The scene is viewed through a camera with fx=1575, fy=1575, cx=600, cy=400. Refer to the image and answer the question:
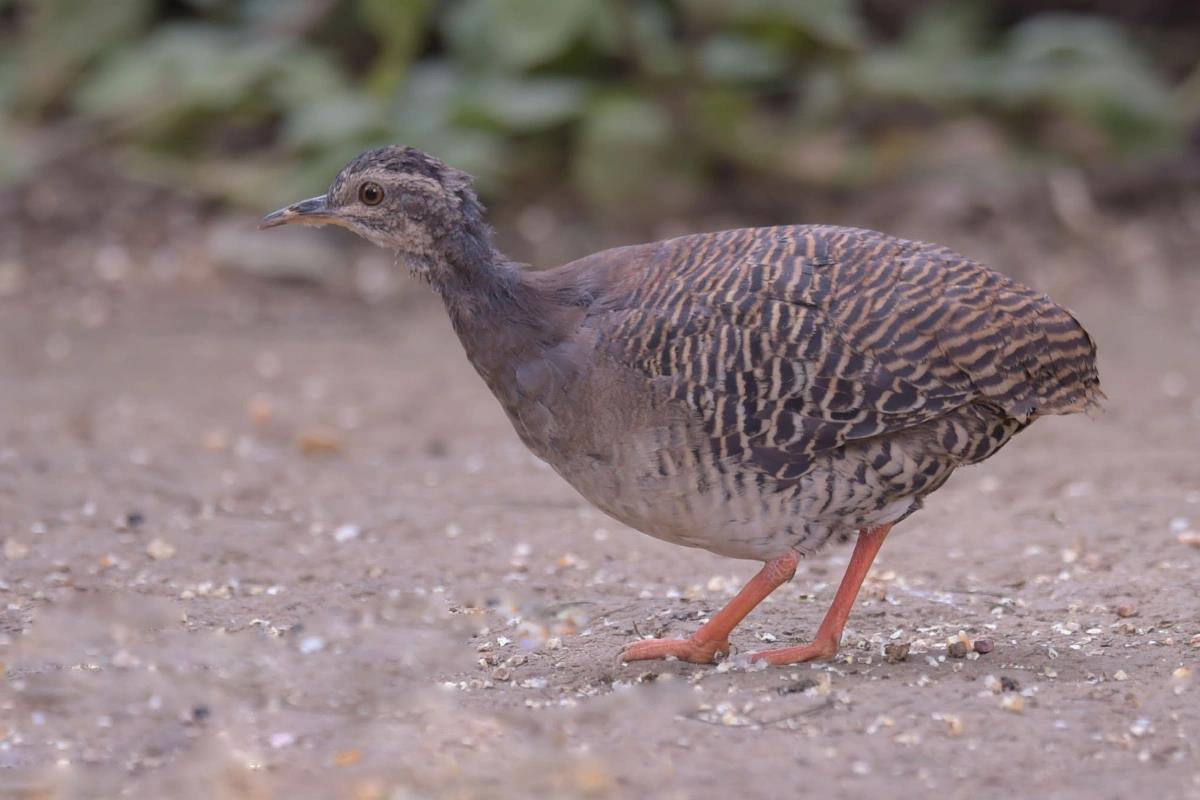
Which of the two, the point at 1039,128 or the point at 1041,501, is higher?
the point at 1039,128

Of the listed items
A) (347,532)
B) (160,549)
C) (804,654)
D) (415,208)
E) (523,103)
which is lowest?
(160,549)

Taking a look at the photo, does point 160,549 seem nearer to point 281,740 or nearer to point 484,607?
point 484,607

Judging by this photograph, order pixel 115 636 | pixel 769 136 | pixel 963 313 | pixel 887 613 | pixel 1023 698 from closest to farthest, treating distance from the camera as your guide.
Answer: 1. pixel 1023 698
2. pixel 963 313
3. pixel 115 636
4. pixel 887 613
5. pixel 769 136

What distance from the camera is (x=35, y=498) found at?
23.8 ft

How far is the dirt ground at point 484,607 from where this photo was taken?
4.49 m

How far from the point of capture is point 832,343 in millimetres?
5109

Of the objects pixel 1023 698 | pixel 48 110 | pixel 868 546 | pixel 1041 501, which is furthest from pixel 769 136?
pixel 1023 698

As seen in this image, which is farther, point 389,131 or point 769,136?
point 769,136

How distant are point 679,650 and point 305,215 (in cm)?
202

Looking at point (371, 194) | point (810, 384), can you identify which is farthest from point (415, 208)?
point (810, 384)

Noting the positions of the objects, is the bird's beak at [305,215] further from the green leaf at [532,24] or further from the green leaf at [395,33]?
the green leaf at [395,33]

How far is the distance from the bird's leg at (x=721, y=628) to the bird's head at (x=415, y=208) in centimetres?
145

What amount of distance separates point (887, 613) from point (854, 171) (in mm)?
6018

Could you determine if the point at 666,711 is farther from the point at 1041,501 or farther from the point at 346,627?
the point at 1041,501
